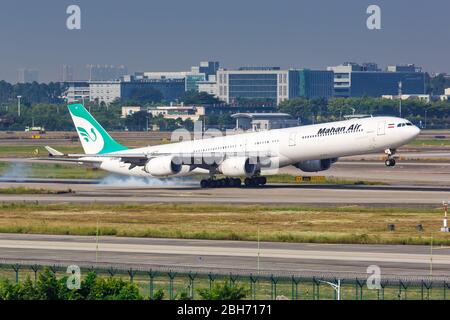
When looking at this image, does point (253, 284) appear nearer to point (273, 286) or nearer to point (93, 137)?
point (273, 286)

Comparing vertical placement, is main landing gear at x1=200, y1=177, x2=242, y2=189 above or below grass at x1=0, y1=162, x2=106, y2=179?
above

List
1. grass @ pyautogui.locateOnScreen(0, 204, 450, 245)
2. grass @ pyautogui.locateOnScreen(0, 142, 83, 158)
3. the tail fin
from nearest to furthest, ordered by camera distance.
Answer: grass @ pyautogui.locateOnScreen(0, 204, 450, 245) → the tail fin → grass @ pyautogui.locateOnScreen(0, 142, 83, 158)

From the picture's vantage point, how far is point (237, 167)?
103 m

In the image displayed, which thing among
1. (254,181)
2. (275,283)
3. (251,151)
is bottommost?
(275,283)

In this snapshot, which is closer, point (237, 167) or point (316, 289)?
point (316, 289)

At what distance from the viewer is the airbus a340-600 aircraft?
99375 mm

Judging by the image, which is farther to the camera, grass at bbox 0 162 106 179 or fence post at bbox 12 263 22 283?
grass at bbox 0 162 106 179

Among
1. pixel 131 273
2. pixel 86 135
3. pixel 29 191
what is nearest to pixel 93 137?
pixel 86 135

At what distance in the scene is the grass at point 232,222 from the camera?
221ft

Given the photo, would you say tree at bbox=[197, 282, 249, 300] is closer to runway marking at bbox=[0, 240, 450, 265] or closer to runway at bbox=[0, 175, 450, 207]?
runway marking at bbox=[0, 240, 450, 265]

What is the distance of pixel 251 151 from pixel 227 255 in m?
44.9

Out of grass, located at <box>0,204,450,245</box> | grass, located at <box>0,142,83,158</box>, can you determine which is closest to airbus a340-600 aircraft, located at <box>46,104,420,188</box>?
grass, located at <box>0,204,450,245</box>

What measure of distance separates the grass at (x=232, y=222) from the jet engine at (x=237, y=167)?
49.1 feet
